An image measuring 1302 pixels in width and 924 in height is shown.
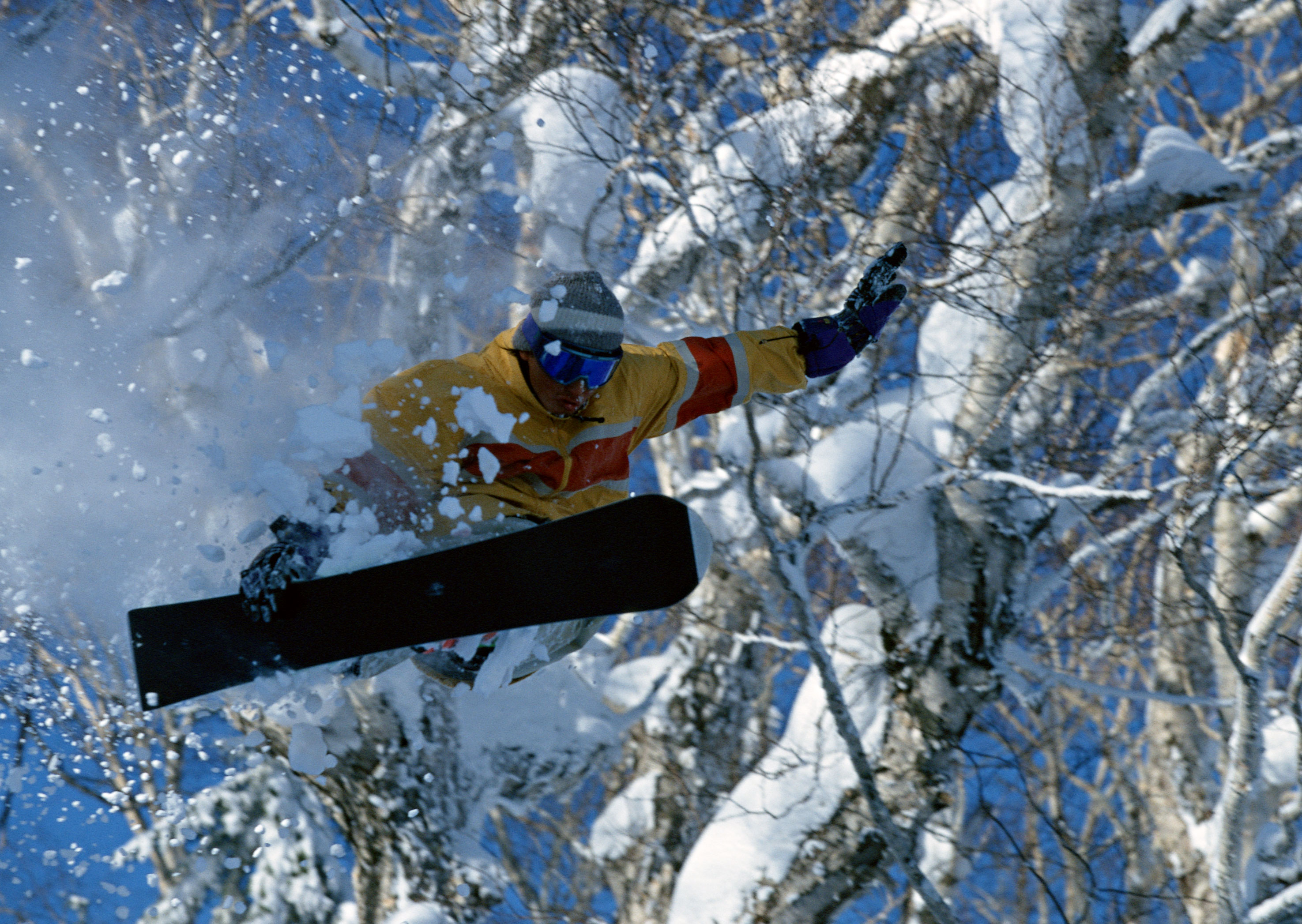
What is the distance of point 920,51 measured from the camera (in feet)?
14.0

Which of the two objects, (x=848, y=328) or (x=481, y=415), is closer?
(x=481, y=415)

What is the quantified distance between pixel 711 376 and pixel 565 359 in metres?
0.49

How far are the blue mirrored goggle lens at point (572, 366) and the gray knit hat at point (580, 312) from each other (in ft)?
0.08

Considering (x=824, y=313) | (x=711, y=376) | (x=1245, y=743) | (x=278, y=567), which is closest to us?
(x=278, y=567)

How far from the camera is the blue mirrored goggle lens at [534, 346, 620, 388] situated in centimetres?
220

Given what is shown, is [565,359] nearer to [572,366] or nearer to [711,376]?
[572,366]

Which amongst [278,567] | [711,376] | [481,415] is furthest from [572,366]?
[278,567]

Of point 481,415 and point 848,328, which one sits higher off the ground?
point 848,328

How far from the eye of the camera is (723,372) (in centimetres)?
253

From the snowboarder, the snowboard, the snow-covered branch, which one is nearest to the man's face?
the snowboarder

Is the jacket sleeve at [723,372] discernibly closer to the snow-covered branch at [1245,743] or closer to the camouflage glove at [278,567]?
the camouflage glove at [278,567]

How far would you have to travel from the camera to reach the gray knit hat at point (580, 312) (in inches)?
85.9

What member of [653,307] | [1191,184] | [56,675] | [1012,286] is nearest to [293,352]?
[56,675]

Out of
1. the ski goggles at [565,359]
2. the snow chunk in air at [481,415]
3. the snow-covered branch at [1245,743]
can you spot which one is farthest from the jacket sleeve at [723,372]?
the snow-covered branch at [1245,743]
